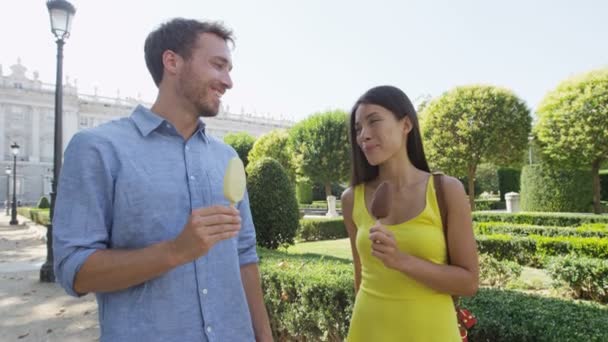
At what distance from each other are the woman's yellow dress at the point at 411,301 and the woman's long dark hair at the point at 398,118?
22 cm

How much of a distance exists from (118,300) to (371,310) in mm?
1029

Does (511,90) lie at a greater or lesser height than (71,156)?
greater

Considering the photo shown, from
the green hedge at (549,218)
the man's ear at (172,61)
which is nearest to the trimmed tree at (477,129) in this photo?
the green hedge at (549,218)

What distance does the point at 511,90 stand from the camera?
21.1m

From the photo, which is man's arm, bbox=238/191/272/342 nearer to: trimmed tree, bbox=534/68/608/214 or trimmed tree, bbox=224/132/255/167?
trimmed tree, bbox=534/68/608/214

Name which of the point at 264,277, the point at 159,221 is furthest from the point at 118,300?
the point at 264,277

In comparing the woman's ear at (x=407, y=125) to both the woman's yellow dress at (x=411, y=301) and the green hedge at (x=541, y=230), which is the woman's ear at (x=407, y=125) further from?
the green hedge at (x=541, y=230)

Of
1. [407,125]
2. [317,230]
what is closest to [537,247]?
[317,230]

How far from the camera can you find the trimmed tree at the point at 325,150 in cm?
3069

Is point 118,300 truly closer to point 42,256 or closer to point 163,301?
point 163,301

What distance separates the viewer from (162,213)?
1.40 meters

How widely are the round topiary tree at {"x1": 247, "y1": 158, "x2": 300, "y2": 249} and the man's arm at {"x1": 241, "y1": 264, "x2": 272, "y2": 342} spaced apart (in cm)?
710

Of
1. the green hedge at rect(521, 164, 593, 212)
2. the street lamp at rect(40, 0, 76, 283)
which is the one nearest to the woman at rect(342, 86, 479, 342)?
the street lamp at rect(40, 0, 76, 283)

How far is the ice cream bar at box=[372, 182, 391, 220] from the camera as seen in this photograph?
5.34ft
